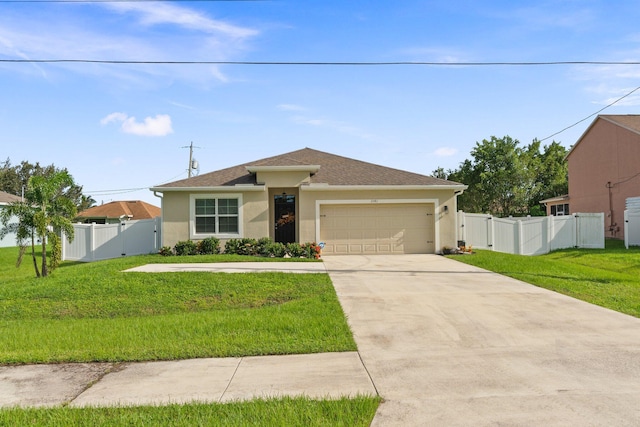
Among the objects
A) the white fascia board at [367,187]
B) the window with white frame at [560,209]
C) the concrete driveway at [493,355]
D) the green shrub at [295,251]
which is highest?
the white fascia board at [367,187]

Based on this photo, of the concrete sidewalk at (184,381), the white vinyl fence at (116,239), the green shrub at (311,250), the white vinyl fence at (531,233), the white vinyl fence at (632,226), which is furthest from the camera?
the white vinyl fence at (632,226)

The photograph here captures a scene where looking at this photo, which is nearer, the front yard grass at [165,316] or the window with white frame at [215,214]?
the front yard grass at [165,316]

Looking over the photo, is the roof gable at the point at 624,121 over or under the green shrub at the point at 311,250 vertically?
over

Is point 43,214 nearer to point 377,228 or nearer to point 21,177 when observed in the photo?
point 377,228

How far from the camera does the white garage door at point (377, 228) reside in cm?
1702

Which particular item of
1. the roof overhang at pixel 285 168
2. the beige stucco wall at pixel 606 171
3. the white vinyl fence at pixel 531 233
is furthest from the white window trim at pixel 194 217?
the beige stucco wall at pixel 606 171

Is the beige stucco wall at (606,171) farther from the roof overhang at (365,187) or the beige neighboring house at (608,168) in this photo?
the roof overhang at (365,187)

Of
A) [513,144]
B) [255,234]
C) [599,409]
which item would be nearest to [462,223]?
[255,234]

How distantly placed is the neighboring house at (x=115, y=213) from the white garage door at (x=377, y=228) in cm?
2338

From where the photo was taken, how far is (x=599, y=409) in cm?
382

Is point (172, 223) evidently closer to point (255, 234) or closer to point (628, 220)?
point (255, 234)

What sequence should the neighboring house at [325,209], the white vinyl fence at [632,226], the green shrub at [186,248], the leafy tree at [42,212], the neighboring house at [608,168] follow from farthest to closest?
the neighboring house at [608,168] < the white vinyl fence at [632,226] < the neighboring house at [325,209] < the green shrub at [186,248] < the leafy tree at [42,212]

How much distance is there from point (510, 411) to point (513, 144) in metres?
35.0

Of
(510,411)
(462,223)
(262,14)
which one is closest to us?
(510,411)
